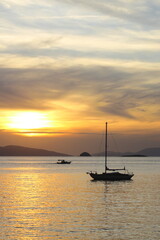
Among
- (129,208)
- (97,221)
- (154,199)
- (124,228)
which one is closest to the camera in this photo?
(124,228)

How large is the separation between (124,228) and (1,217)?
54.7ft

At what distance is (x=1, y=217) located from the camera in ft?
168

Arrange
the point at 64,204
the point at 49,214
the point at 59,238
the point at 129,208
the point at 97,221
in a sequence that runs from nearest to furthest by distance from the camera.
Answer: the point at 59,238, the point at 97,221, the point at 49,214, the point at 129,208, the point at 64,204

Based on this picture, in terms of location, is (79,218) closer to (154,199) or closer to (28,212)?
(28,212)

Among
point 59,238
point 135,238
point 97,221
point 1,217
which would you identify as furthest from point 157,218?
point 1,217

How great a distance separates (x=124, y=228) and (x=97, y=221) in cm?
512

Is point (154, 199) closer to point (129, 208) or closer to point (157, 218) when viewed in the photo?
point (129, 208)

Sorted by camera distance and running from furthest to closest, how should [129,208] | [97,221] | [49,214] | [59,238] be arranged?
[129,208] < [49,214] < [97,221] < [59,238]

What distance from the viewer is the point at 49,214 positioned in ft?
175

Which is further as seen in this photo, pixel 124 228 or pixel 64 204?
pixel 64 204

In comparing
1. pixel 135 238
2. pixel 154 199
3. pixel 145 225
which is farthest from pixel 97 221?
pixel 154 199

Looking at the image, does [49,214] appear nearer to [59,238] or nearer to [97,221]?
[97,221]

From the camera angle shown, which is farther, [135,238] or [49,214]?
[49,214]

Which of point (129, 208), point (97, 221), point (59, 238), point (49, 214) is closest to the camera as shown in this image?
point (59, 238)
